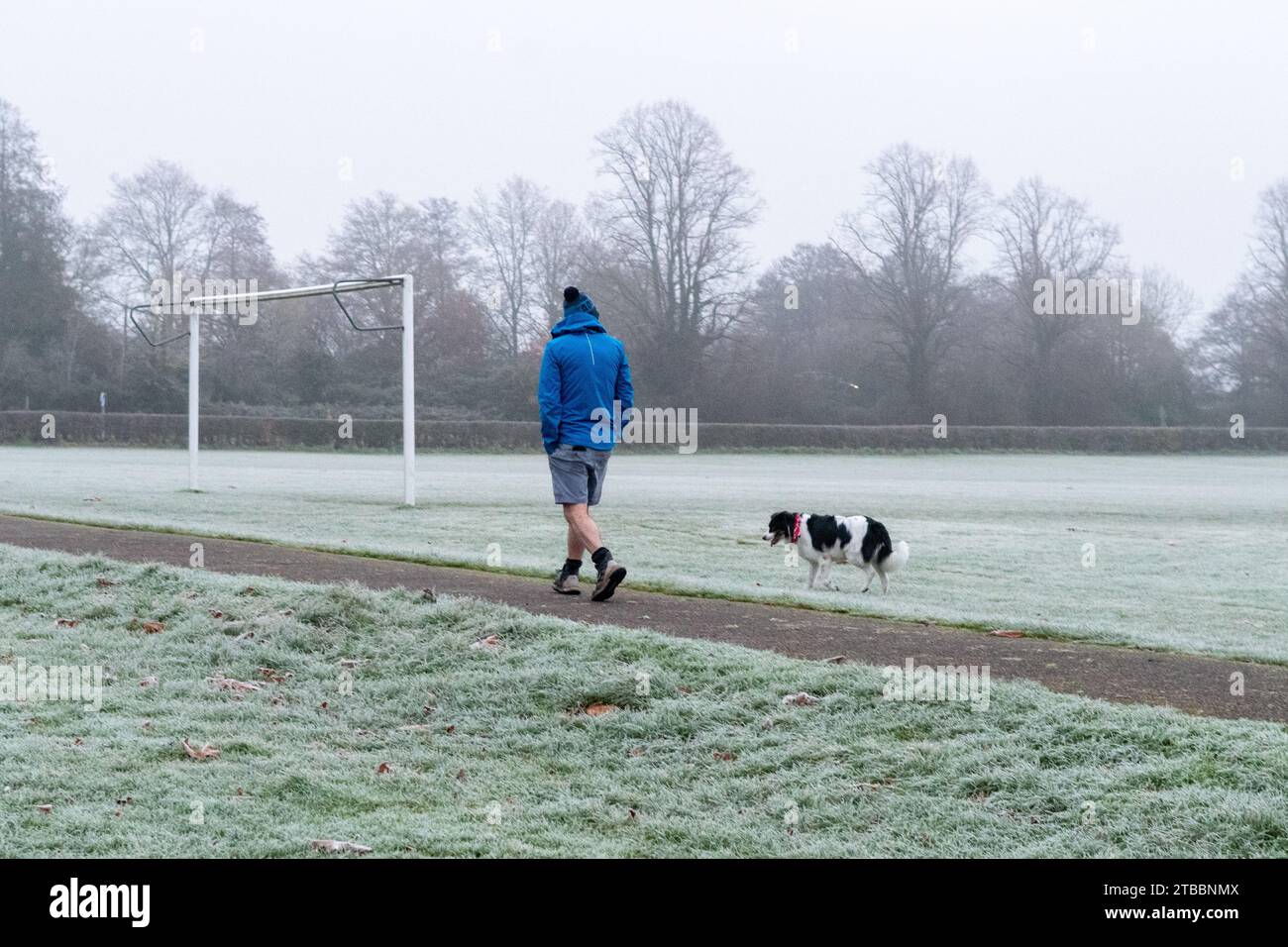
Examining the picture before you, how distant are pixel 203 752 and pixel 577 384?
4158 millimetres

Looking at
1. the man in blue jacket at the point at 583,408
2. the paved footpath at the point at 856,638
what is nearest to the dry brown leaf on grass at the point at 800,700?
the paved footpath at the point at 856,638

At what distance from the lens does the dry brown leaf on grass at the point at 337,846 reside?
5287 millimetres

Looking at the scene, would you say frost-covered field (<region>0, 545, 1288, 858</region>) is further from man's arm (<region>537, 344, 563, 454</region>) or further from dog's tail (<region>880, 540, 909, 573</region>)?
dog's tail (<region>880, 540, 909, 573</region>)

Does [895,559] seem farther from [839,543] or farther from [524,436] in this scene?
[524,436]

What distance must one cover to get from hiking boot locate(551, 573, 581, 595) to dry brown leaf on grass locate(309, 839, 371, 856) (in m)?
5.10

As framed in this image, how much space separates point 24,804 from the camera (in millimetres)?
5812

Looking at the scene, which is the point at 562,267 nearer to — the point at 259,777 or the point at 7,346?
the point at 7,346

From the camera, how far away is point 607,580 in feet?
32.9

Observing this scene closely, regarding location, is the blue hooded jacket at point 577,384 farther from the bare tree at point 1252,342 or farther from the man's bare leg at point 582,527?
the bare tree at point 1252,342

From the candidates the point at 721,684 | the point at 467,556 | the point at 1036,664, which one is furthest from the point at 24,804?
the point at 467,556

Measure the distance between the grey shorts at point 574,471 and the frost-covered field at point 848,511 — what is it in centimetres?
166

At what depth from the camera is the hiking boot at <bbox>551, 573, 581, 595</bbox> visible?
1045cm

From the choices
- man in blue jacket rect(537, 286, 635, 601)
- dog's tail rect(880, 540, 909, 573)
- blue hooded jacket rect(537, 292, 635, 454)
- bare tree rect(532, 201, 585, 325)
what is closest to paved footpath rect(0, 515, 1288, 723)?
man in blue jacket rect(537, 286, 635, 601)

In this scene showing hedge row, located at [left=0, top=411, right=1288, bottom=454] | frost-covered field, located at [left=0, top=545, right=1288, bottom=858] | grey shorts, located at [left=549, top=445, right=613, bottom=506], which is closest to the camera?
frost-covered field, located at [left=0, top=545, right=1288, bottom=858]
